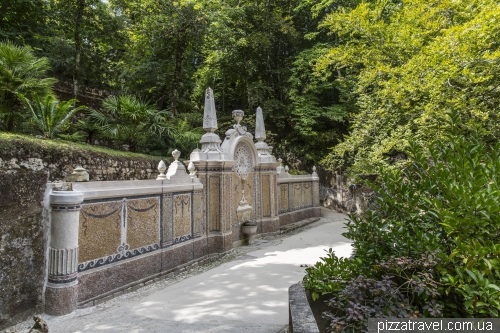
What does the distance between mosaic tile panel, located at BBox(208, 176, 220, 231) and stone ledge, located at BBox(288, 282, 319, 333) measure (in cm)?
455

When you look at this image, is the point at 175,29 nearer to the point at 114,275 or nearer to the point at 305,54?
the point at 305,54

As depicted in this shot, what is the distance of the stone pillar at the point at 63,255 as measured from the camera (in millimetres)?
3771

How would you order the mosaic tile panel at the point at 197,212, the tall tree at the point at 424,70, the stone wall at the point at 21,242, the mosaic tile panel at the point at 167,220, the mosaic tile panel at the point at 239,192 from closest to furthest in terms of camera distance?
the stone wall at the point at 21,242
the mosaic tile panel at the point at 167,220
the mosaic tile panel at the point at 197,212
the tall tree at the point at 424,70
the mosaic tile panel at the point at 239,192

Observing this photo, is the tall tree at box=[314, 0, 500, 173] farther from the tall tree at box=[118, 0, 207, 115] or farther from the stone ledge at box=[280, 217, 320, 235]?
the tall tree at box=[118, 0, 207, 115]

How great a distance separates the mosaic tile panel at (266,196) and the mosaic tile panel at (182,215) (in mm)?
3598

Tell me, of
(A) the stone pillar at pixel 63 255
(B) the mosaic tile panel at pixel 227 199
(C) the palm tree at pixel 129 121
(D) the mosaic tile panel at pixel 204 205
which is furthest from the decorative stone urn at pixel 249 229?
(A) the stone pillar at pixel 63 255

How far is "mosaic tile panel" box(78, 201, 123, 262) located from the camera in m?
4.25

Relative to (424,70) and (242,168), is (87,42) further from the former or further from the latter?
(424,70)

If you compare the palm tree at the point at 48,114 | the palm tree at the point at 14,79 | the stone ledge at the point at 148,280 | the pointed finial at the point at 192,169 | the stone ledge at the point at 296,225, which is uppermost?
the palm tree at the point at 14,79

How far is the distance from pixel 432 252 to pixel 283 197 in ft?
29.2

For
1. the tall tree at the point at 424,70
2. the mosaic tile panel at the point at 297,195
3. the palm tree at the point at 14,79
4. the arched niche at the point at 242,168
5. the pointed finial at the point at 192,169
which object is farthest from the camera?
the mosaic tile panel at the point at 297,195

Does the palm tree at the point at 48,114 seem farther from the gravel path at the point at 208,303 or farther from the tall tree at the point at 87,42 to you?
the gravel path at the point at 208,303

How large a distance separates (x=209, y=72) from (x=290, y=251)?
11698 mm

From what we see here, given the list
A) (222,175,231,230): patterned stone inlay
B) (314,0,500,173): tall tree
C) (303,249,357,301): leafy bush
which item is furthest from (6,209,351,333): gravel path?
(314,0,500,173): tall tree
